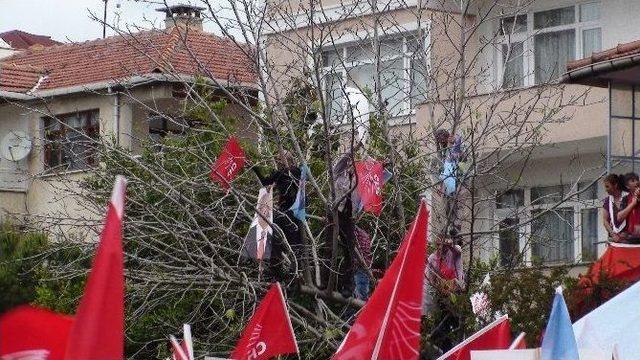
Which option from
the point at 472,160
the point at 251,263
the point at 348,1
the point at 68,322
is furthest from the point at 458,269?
the point at 348,1

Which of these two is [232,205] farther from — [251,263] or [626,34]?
[626,34]

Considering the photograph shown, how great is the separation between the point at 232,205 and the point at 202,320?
1320 mm

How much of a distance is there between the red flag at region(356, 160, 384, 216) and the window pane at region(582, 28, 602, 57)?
8.92 m

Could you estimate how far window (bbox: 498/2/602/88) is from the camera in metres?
24.4

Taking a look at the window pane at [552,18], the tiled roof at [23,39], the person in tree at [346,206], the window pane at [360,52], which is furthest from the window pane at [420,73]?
the tiled roof at [23,39]

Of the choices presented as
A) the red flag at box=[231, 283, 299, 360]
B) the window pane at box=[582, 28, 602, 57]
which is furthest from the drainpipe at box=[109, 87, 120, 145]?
the window pane at box=[582, 28, 602, 57]

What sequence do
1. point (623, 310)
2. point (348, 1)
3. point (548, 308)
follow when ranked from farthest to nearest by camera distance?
point (348, 1) < point (548, 308) < point (623, 310)

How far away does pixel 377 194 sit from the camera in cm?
1605

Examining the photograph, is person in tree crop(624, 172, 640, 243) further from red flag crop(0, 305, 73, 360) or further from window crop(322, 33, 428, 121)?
red flag crop(0, 305, 73, 360)

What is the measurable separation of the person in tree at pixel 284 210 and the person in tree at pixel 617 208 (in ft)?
8.80

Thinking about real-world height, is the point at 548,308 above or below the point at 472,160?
below

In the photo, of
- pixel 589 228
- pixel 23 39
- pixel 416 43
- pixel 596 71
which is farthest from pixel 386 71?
pixel 23 39

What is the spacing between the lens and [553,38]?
24.8 m

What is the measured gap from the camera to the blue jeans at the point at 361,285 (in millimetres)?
16641
